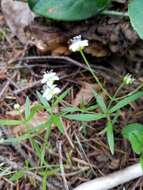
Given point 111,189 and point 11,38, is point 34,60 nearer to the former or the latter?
point 11,38

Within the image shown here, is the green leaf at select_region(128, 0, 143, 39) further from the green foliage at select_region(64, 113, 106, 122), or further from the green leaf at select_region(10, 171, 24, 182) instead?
the green leaf at select_region(10, 171, 24, 182)

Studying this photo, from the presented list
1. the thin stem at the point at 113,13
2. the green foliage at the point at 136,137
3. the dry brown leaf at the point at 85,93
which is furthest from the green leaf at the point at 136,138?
the thin stem at the point at 113,13

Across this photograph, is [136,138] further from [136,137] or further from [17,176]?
[17,176]

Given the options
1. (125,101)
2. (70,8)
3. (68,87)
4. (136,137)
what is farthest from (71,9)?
(136,137)

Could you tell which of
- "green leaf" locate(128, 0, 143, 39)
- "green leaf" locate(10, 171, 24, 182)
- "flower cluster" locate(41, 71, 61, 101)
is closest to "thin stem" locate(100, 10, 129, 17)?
"green leaf" locate(128, 0, 143, 39)

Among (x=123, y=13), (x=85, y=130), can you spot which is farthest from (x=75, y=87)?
(x=123, y=13)

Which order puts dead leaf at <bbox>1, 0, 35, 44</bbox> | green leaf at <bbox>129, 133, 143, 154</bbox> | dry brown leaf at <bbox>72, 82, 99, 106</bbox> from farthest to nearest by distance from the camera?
dead leaf at <bbox>1, 0, 35, 44</bbox>
dry brown leaf at <bbox>72, 82, 99, 106</bbox>
green leaf at <bbox>129, 133, 143, 154</bbox>

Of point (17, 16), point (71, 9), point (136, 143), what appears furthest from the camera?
point (17, 16)
